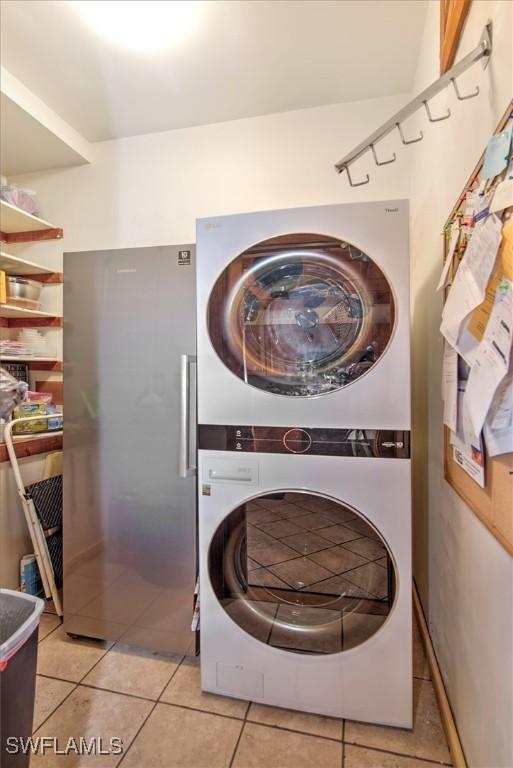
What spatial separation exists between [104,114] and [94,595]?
253 centimetres

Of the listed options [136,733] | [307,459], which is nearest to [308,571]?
[307,459]

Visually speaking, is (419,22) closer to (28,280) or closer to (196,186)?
(196,186)

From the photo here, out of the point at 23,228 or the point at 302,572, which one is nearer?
the point at 302,572

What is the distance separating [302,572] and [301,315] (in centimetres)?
89

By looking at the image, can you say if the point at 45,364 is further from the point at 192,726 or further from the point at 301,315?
the point at 192,726

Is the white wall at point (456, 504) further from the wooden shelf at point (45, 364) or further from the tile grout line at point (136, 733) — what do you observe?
the wooden shelf at point (45, 364)

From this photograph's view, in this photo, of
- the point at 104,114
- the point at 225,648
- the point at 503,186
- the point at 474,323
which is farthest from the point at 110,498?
the point at 104,114

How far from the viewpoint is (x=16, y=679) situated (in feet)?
2.79

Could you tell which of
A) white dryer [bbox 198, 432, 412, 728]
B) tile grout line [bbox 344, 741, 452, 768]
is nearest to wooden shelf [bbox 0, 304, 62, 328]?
white dryer [bbox 198, 432, 412, 728]

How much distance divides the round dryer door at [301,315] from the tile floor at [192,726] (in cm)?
112

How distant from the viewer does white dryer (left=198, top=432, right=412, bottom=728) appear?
1.10m

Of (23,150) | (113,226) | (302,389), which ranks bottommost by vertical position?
(302,389)

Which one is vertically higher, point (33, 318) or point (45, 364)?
point (33, 318)

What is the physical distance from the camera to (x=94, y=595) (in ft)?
4.94
